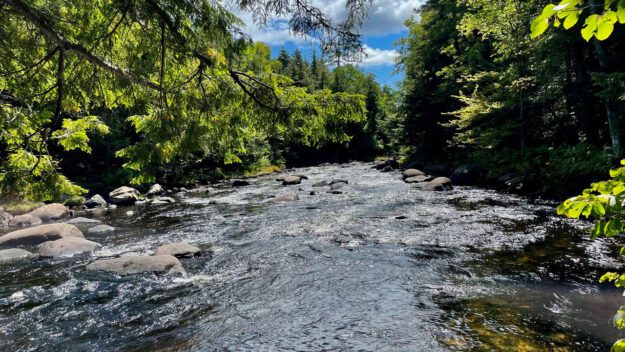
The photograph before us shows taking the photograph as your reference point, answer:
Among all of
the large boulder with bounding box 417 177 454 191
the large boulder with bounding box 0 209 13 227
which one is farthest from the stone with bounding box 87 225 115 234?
the large boulder with bounding box 417 177 454 191

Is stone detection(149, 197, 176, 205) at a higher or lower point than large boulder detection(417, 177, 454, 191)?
lower

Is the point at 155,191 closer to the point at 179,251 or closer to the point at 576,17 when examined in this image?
the point at 179,251

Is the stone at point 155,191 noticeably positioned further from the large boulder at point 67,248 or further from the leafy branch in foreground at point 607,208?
the leafy branch in foreground at point 607,208

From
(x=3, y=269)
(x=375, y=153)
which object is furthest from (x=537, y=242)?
(x=375, y=153)

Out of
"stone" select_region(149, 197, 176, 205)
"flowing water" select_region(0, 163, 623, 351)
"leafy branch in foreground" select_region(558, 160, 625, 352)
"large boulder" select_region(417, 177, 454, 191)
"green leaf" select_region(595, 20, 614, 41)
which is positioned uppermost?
"green leaf" select_region(595, 20, 614, 41)

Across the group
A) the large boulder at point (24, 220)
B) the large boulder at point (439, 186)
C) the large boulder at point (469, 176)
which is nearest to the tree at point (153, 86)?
the large boulder at point (24, 220)

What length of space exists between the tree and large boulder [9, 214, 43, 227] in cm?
1218

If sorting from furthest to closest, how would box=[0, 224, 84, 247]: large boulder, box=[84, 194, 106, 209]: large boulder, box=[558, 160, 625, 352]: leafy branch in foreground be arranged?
box=[84, 194, 106, 209]: large boulder
box=[0, 224, 84, 247]: large boulder
box=[558, 160, 625, 352]: leafy branch in foreground

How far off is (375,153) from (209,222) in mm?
39307

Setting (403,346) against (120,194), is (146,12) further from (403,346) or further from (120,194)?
(120,194)

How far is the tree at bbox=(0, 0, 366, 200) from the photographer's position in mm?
4301

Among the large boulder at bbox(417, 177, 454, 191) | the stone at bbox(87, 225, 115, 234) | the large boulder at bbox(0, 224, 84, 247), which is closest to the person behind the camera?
the large boulder at bbox(0, 224, 84, 247)

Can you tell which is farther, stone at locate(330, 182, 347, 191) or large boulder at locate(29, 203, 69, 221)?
stone at locate(330, 182, 347, 191)

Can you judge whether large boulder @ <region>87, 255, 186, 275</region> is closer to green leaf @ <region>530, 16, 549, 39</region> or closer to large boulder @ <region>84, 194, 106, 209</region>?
green leaf @ <region>530, 16, 549, 39</region>
